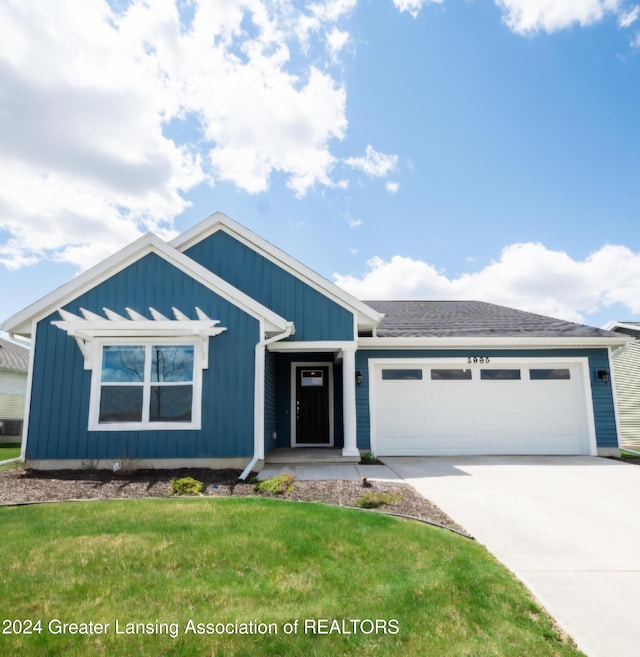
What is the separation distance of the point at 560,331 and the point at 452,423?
3.97 meters

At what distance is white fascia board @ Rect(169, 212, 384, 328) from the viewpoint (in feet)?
33.2

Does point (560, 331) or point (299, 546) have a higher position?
point (560, 331)

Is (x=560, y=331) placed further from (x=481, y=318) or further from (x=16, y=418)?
(x=16, y=418)

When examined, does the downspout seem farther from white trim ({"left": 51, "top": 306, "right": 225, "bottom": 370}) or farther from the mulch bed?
white trim ({"left": 51, "top": 306, "right": 225, "bottom": 370})

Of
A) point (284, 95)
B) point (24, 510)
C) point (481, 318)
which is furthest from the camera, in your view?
point (481, 318)

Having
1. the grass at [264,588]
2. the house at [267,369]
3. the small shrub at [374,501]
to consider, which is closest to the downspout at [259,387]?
the house at [267,369]

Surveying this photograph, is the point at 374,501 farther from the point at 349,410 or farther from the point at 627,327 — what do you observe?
the point at 627,327

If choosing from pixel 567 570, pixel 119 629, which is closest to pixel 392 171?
pixel 567 570

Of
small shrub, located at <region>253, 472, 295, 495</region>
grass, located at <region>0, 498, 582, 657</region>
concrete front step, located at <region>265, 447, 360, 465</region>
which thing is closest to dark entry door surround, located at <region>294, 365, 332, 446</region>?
concrete front step, located at <region>265, 447, 360, 465</region>

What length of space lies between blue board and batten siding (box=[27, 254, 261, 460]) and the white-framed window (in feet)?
0.56

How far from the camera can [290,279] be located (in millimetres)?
10422

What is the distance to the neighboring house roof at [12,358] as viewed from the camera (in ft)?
63.1

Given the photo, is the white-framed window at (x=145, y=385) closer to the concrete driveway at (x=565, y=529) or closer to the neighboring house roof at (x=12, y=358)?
the concrete driveway at (x=565, y=529)

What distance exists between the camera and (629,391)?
15.9 meters
